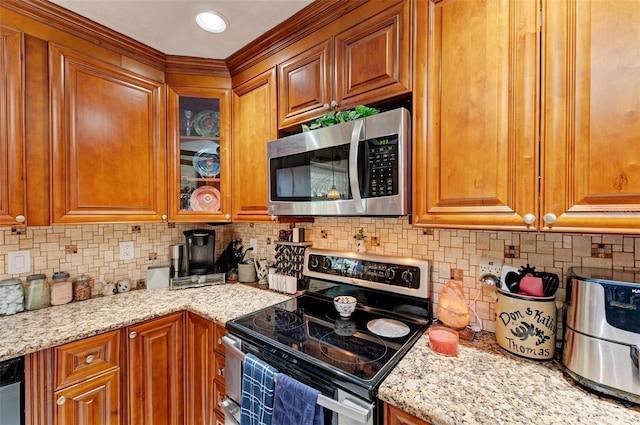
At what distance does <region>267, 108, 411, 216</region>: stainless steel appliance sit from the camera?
1098 millimetres

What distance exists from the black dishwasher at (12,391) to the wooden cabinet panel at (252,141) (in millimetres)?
1145

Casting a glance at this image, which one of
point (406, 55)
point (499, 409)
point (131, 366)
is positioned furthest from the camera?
point (131, 366)

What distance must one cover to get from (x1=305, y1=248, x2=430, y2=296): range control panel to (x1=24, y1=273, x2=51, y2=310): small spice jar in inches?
56.6

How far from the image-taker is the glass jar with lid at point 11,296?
4.66 feet

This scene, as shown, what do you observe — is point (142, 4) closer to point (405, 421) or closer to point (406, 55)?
point (406, 55)

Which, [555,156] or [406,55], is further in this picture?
[406,55]

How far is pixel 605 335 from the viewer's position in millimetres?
786

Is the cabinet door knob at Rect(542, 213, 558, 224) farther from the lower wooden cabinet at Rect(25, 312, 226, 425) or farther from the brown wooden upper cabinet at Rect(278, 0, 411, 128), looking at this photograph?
the lower wooden cabinet at Rect(25, 312, 226, 425)

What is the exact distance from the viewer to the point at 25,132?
1303 mm

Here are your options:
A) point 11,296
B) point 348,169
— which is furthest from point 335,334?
point 11,296

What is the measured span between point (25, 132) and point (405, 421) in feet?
6.43

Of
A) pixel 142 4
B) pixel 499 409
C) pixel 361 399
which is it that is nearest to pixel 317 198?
pixel 361 399

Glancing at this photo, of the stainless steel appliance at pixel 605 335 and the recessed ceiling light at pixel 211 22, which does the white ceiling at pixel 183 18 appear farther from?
the stainless steel appliance at pixel 605 335

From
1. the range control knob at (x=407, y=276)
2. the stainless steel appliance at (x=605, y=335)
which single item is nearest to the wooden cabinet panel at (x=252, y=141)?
the range control knob at (x=407, y=276)
